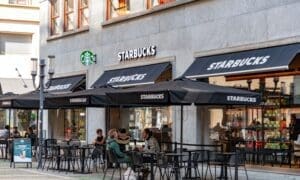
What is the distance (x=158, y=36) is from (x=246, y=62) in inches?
217

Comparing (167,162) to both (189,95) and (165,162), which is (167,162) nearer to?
(165,162)

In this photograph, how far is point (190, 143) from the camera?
20.1 metres

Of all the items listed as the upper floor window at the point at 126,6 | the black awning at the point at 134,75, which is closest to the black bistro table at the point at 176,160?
the black awning at the point at 134,75

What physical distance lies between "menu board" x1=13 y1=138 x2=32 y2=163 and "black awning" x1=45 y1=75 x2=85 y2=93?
599 centimetres

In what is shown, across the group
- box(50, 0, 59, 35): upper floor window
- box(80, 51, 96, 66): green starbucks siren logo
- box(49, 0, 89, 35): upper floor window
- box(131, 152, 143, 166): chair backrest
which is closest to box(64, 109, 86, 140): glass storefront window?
box(80, 51, 96, 66): green starbucks siren logo

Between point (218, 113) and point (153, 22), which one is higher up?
point (153, 22)

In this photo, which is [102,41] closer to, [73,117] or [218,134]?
[73,117]

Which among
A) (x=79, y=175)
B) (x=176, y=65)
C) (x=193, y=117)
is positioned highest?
(x=176, y=65)

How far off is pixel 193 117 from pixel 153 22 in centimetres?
416

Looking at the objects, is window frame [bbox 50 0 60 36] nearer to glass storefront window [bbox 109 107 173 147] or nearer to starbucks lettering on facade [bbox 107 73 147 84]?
glass storefront window [bbox 109 107 173 147]

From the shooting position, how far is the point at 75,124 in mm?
29469

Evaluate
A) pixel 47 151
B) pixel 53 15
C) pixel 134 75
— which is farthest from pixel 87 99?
pixel 53 15

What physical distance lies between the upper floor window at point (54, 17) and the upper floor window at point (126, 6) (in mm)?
5565

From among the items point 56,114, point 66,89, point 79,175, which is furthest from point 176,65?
point 56,114
